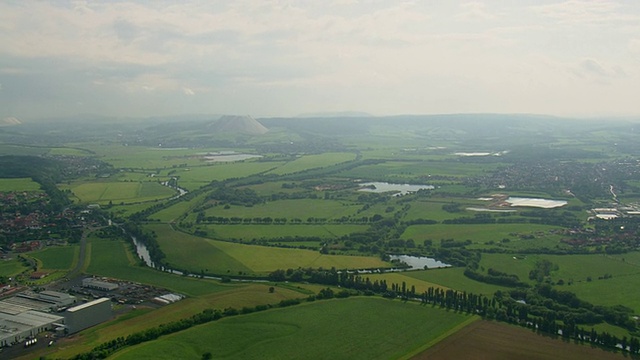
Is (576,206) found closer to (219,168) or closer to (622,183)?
(622,183)

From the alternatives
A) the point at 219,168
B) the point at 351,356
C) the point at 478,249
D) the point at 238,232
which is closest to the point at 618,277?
the point at 478,249

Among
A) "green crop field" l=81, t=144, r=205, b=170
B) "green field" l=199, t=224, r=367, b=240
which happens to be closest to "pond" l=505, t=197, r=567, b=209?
"green field" l=199, t=224, r=367, b=240

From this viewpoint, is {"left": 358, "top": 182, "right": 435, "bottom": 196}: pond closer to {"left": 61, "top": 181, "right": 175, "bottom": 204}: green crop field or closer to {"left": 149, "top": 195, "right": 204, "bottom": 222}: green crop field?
{"left": 149, "top": 195, "right": 204, "bottom": 222}: green crop field

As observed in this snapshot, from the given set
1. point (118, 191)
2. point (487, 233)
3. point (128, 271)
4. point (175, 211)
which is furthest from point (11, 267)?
point (487, 233)

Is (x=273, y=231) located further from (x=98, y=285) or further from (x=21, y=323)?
(x=21, y=323)

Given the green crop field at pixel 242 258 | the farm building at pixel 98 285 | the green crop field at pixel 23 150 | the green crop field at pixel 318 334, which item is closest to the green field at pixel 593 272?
the green crop field at pixel 242 258

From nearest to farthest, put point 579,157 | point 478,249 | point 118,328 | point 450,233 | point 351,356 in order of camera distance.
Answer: point 351,356, point 118,328, point 478,249, point 450,233, point 579,157

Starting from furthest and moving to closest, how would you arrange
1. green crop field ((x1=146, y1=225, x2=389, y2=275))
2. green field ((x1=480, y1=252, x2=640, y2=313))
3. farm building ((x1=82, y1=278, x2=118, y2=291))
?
green crop field ((x1=146, y1=225, x2=389, y2=275))
farm building ((x1=82, y1=278, x2=118, y2=291))
green field ((x1=480, y1=252, x2=640, y2=313))
